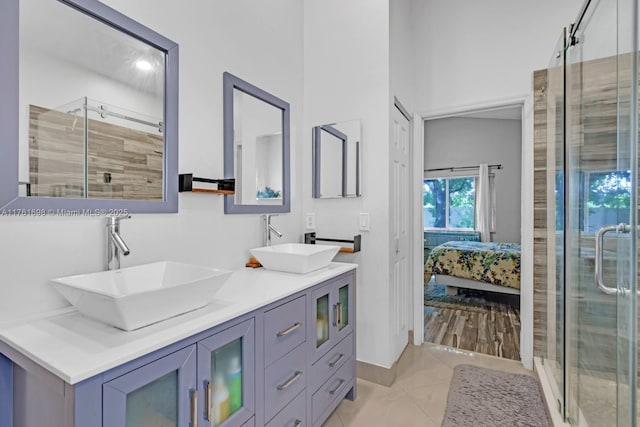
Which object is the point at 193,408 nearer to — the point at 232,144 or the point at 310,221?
the point at 232,144

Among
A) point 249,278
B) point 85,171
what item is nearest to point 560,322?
point 249,278

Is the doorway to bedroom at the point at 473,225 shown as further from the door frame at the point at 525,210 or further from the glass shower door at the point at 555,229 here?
the glass shower door at the point at 555,229

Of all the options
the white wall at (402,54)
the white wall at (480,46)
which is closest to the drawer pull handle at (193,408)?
the white wall at (402,54)

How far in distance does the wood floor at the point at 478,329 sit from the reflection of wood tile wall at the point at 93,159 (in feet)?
8.95

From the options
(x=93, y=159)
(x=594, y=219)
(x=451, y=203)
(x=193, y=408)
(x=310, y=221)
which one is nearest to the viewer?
(x=193, y=408)

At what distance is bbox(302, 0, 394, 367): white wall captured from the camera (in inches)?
87.4

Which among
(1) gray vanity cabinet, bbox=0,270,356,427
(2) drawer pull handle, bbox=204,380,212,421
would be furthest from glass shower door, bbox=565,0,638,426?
(2) drawer pull handle, bbox=204,380,212,421

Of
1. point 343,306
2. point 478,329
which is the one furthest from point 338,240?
point 478,329

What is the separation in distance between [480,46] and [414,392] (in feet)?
8.98

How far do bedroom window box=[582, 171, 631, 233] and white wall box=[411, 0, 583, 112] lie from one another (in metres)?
1.31

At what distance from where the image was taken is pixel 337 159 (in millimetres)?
2379

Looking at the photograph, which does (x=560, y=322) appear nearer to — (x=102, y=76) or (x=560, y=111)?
(x=560, y=111)

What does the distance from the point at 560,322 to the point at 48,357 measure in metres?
2.42

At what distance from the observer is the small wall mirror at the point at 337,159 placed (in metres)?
2.30
